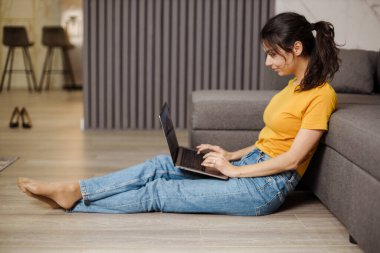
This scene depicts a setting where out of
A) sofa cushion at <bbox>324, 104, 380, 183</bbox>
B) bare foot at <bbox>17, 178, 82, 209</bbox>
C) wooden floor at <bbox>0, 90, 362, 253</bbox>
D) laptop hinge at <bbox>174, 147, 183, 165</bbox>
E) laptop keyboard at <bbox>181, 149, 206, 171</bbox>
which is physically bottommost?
wooden floor at <bbox>0, 90, 362, 253</bbox>

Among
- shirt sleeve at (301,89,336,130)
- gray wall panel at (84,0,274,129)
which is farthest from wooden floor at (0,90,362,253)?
gray wall panel at (84,0,274,129)

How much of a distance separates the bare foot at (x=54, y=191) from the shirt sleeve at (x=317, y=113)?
35.2 inches

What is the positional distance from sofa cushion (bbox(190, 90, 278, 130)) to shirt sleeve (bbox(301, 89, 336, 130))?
88cm

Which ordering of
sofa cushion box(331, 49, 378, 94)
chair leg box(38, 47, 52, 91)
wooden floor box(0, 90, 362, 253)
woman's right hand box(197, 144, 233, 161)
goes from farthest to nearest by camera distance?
chair leg box(38, 47, 52, 91) → sofa cushion box(331, 49, 378, 94) → woman's right hand box(197, 144, 233, 161) → wooden floor box(0, 90, 362, 253)

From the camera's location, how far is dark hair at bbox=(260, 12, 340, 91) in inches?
85.2

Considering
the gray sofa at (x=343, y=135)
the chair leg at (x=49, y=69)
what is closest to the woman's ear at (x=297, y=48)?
the gray sofa at (x=343, y=135)

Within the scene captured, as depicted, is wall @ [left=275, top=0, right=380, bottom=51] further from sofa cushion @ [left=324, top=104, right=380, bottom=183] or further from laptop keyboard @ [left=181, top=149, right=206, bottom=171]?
laptop keyboard @ [left=181, top=149, right=206, bottom=171]

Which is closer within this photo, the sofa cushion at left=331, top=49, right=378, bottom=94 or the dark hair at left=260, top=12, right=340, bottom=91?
the dark hair at left=260, top=12, right=340, bottom=91

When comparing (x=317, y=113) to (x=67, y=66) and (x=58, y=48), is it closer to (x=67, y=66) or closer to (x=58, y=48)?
(x=67, y=66)

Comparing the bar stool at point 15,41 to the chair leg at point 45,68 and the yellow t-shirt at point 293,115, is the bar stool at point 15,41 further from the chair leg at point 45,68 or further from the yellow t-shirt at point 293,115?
the yellow t-shirt at point 293,115

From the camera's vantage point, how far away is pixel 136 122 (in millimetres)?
4969


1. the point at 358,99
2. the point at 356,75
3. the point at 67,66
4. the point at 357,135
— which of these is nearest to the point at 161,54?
the point at 356,75

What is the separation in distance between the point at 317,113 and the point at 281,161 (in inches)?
8.5

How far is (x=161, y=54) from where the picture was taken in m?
4.91
